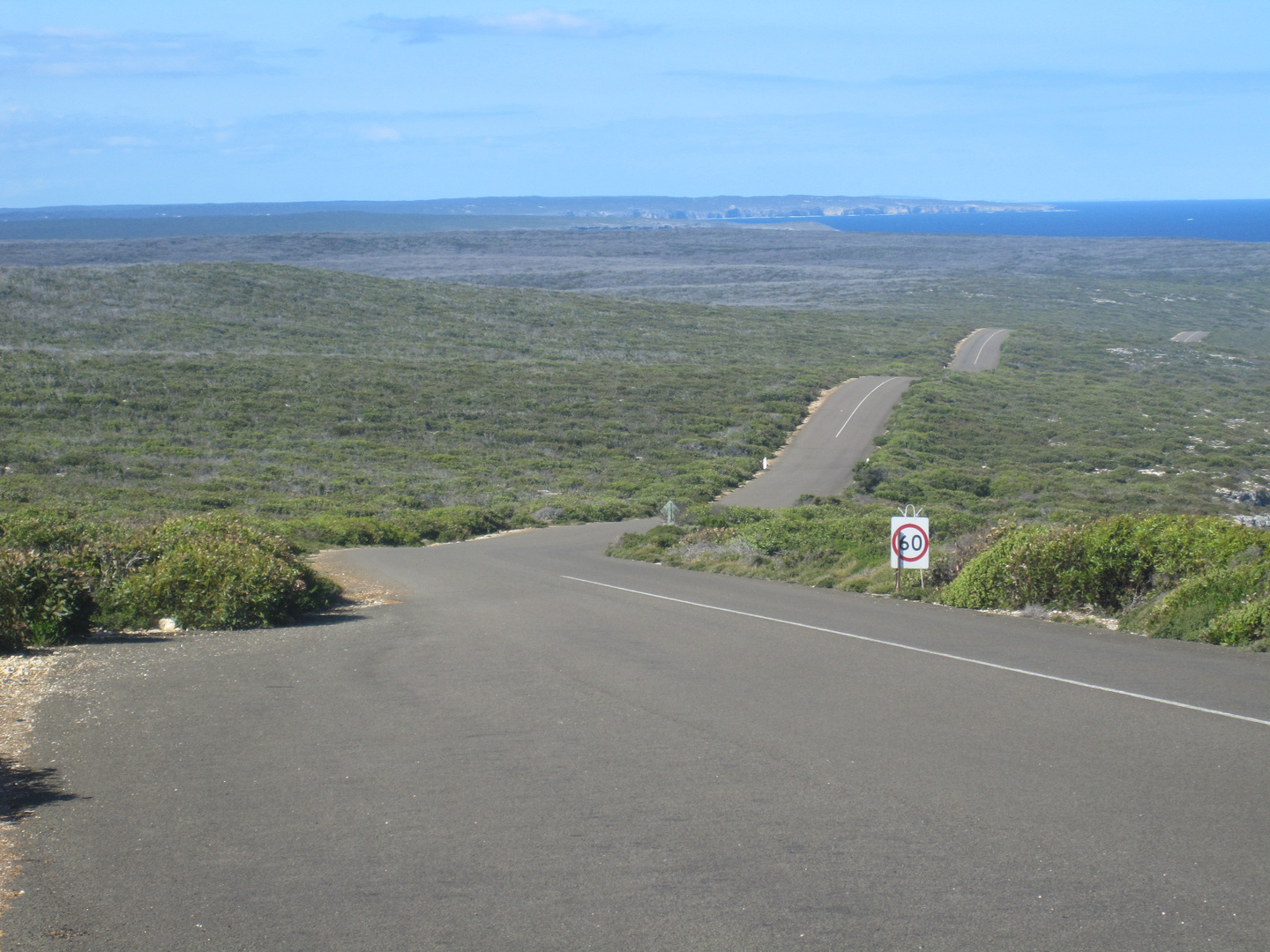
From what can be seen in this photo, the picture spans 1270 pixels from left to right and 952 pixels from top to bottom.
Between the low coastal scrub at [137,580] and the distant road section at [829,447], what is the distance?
22.0m

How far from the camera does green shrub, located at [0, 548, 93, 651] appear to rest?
10.2 metres

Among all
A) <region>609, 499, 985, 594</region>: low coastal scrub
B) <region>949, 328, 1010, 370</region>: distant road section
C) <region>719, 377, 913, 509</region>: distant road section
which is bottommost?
<region>719, 377, 913, 509</region>: distant road section

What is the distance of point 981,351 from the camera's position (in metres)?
78.1

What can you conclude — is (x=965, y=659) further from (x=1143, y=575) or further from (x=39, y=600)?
(x=39, y=600)

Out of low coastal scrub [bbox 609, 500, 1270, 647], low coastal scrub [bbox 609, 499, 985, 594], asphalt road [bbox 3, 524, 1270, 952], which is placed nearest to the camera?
asphalt road [bbox 3, 524, 1270, 952]

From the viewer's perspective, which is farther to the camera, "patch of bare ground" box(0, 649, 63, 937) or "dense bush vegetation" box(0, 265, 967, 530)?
"dense bush vegetation" box(0, 265, 967, 530)

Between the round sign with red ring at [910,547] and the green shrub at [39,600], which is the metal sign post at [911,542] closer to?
the round sign with red ring at [910,547]

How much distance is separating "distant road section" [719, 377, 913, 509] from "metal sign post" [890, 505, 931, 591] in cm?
1878

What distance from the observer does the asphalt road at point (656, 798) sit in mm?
4535

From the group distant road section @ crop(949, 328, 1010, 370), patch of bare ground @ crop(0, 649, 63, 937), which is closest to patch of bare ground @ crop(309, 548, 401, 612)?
patch of bare ground @ crop(0, 649, 63, 937)

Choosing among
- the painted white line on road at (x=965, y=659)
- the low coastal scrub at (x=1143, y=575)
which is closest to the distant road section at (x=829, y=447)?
the painted white line on road at (x=965, y=659)

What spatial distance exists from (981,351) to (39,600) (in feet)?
244

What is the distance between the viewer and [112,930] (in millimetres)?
4461

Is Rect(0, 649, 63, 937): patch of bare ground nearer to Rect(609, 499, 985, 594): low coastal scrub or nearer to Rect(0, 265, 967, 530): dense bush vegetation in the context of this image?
Rect(609, 499, 985, 594): low coastal scrub
